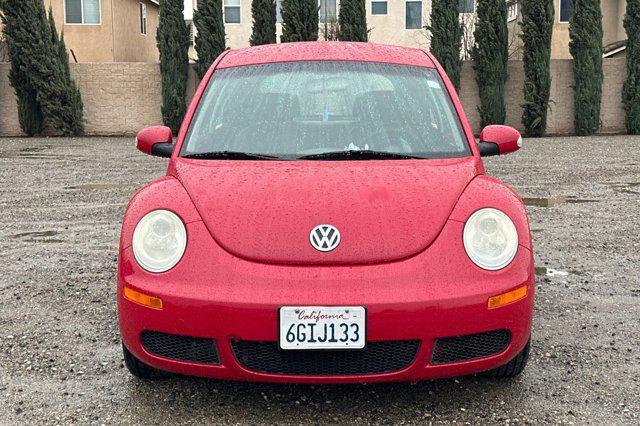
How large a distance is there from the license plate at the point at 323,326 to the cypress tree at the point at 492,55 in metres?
19.5

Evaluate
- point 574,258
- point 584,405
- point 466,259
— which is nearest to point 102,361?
point 466,259

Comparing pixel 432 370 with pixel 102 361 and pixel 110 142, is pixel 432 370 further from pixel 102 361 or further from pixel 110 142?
pixel 110 142

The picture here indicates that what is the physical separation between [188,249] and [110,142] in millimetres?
18043

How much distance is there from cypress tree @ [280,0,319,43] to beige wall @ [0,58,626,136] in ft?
14.7

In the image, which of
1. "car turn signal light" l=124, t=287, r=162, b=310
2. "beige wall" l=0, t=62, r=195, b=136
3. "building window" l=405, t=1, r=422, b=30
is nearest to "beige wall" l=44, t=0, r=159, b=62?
"beige wall" l=0, t=62, r=195, b=136

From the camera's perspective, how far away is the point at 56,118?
21.2 meters

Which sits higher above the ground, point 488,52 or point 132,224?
point 488,52

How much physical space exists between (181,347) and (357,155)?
4.00ft

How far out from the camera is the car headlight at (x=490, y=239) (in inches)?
105

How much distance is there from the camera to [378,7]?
32.5 metres

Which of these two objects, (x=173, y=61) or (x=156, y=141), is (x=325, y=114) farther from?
(x=173, y=61)

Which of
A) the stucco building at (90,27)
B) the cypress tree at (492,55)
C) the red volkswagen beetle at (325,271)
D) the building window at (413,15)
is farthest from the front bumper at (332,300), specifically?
the building window at (413,15)

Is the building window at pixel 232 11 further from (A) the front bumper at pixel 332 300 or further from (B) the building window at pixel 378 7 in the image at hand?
(A) the front bumper at pixel 332 300

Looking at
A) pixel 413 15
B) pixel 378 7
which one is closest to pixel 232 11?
pixel 378 7
